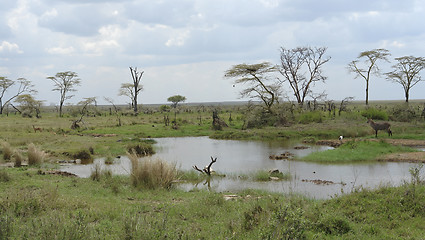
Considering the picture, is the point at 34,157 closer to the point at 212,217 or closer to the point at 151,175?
the point at 151,175

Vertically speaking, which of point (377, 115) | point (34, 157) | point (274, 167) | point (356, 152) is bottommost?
point (274, 167)

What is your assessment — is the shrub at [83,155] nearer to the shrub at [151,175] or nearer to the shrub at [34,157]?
the shrub at [34,157]

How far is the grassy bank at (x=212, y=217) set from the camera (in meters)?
4.67

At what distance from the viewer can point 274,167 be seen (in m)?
14.0

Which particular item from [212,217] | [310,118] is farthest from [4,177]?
[310,118]

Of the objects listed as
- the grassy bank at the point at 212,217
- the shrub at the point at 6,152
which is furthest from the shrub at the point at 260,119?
the grassy bank at the point at 212,217

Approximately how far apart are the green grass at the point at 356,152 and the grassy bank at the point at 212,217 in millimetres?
8094

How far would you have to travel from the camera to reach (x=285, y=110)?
32062 mm

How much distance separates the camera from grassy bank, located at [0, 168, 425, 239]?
184 inches

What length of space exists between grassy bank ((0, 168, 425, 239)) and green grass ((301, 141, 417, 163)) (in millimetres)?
8094

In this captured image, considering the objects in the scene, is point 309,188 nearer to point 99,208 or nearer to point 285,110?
point 99,208

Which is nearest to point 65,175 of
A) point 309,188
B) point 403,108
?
point 309,188

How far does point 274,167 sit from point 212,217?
7.92m

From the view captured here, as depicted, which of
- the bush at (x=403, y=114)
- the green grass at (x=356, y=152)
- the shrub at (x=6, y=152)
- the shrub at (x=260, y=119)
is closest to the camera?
the shrub at (x=6, y=152)
